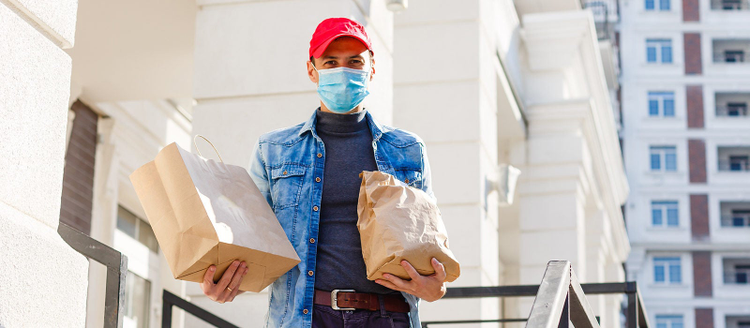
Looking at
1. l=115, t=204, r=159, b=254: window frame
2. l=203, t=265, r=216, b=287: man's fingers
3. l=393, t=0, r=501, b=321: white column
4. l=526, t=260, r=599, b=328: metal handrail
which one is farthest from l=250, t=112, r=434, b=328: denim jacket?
l=115, t=204, r=159, b=254: window frame

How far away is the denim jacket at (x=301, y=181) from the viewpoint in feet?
10.3

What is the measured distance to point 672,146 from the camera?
2073 inches

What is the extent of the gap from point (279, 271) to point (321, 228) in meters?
0.19

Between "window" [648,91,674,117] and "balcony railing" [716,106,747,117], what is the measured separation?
2.40m

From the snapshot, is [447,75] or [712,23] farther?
[712,23]

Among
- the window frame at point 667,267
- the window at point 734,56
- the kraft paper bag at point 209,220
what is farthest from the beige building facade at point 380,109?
the window at point 734,56

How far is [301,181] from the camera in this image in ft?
10.8

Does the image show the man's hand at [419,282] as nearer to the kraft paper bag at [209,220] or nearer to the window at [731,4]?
the kraft paper bag at [209,220]

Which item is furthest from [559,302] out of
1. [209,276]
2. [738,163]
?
[738,163]

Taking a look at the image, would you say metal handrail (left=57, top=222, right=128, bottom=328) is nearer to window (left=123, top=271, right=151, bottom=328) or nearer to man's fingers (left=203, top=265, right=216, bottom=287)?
man's fingers (left=203, top=265, right=216, bottom=287)

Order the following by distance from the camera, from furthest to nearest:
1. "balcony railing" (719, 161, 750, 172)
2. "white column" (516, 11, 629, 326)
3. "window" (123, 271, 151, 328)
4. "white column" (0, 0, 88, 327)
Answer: "balcony railing" (719, 161, 750, 172), "white column" (516, 11, 629, 326), "window" (123, 271, 151, 328), "white column" (0, 0, 88, 327)

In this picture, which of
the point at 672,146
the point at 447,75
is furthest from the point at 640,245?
the point at 447,75

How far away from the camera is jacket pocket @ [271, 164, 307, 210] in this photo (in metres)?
3.28

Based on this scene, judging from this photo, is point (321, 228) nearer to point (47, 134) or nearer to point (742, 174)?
point (47, 134)
